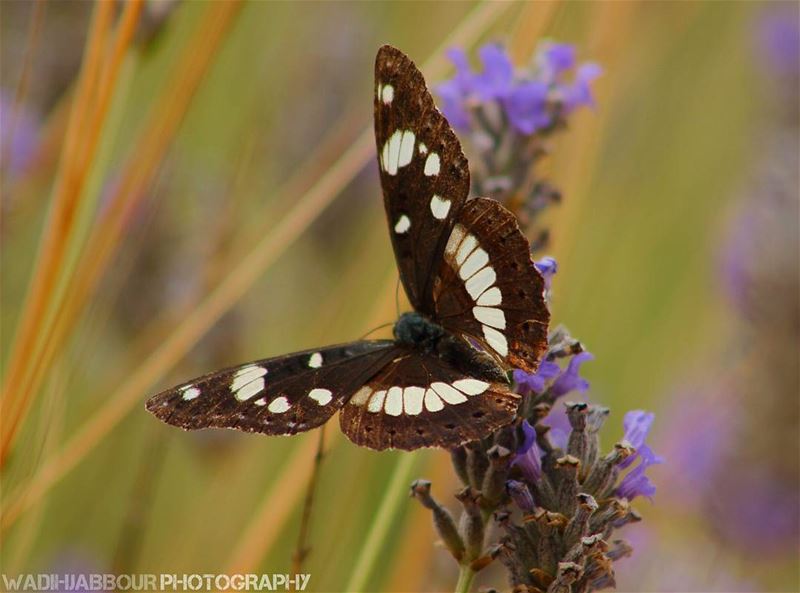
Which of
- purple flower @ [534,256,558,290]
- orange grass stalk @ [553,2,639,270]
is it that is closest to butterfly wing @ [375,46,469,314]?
purple flower @ [534,256,558,290]

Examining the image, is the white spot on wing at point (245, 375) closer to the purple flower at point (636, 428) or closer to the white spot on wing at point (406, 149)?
the white spot on wing at point (406, 149)

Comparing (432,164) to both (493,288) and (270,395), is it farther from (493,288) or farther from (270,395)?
(270,395)

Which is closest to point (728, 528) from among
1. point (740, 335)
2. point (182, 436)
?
point (740, 335)

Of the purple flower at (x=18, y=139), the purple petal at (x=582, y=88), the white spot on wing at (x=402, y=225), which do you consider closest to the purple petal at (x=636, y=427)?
the white spot on wing at (x=402, y=225)

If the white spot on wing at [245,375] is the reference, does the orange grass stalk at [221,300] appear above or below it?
above

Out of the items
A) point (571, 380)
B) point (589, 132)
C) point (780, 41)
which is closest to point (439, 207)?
point (571, 380)

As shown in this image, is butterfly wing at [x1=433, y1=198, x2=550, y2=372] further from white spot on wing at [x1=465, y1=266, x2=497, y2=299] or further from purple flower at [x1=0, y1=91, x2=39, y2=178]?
purple flower at [x1=0, y1=91, x2=39, y2=178]
